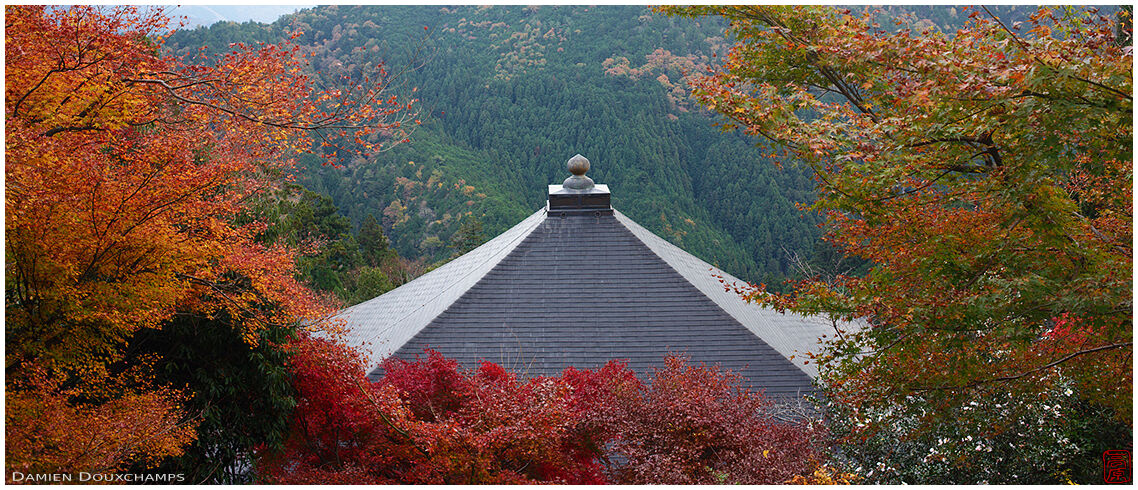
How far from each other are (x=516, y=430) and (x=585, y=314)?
4828 millimetres

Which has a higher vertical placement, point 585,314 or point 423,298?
point 585,314

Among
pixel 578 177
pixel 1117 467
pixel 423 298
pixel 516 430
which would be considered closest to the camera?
pixel 516 430

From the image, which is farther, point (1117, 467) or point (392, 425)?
point (1117, 467)

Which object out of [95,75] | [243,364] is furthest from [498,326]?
[95,75]

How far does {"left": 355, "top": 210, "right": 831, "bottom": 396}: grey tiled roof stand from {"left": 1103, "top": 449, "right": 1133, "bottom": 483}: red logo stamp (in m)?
3.96

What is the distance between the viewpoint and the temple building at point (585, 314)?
38.4 ft

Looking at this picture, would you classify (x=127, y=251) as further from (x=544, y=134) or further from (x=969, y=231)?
(x=544, y=134)

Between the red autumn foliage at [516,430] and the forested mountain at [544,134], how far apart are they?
42.2 metres

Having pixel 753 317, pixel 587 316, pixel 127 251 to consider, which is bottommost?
pixel 753 317

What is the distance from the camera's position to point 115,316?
7.06 meters

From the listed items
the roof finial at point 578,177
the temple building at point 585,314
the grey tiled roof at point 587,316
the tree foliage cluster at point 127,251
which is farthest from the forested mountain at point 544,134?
the tree foliage cluster at point 127,251

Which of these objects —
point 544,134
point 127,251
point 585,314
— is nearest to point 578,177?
point 585,314

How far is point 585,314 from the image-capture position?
12320mm

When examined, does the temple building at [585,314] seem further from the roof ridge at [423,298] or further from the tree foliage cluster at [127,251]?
the tree foliage cluster at [127,251]
